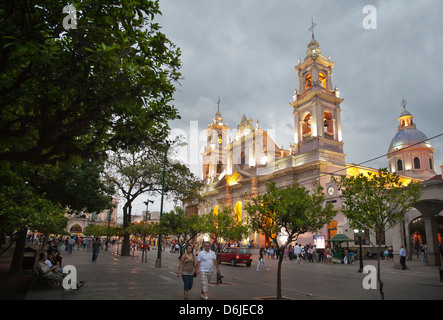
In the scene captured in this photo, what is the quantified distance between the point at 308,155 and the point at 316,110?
21.4ft

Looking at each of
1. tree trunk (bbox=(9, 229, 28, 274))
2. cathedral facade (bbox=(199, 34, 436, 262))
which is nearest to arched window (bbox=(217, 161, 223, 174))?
cathedral facade (bbox=(199, 34, 436, 262))

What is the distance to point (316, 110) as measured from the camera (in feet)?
146

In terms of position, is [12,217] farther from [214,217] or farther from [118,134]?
[214,217]

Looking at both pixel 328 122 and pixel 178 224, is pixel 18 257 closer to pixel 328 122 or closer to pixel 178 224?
pixel 178 224

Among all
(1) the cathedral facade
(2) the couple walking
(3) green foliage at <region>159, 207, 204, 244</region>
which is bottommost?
(2) the couple walking

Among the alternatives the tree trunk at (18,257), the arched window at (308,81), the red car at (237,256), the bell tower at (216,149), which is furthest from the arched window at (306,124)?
the tree trunk at (18,257)

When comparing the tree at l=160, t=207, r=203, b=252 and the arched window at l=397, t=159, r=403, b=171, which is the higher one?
the arched window at l=397, t=159, r=403, b=171

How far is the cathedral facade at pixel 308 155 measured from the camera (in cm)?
4166

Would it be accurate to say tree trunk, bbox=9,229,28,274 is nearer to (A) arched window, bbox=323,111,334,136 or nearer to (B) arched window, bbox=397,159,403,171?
(A) arched window, bbox=323,111,334,136

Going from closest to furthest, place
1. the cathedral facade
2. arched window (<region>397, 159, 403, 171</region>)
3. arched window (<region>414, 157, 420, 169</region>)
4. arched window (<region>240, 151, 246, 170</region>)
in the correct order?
the cathedral facade, arched window (<region>240, 151, 246, 170</region>), arched window (<region>414, 157, 420, 169</region>), arched window (<region>397, 159, 403, 171</region>)

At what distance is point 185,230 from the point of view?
26.0 m

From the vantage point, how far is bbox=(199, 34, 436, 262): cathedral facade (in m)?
41.7
